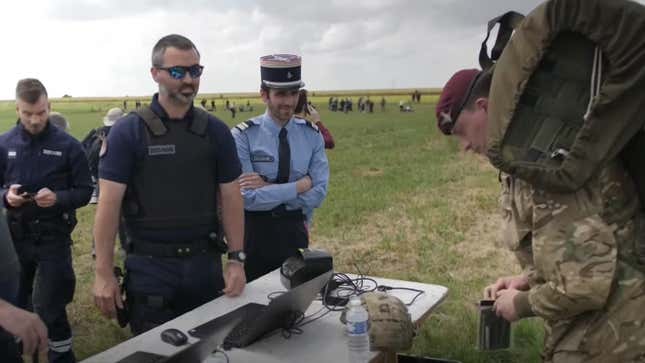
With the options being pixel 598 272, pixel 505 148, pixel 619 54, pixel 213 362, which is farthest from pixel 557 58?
pixel 213 362

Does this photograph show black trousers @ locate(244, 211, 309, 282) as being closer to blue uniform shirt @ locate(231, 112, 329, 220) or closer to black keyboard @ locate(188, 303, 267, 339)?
blue uniform shirt @ locate(231, 112, 329, 220)

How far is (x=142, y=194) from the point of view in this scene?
121 inches

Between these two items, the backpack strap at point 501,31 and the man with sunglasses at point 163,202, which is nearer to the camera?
the backpack strap at point 501,31

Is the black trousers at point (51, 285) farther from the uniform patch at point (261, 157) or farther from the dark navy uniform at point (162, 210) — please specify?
the uniform patch at point (261, 157)

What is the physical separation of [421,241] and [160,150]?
5.77 meters

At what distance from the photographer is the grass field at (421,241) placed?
4832 mm

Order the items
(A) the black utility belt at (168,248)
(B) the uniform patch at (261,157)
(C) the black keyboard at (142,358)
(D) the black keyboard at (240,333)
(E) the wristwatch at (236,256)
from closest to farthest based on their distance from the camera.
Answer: (C) the black keyboard at (142,358) → (D) the black keyboard at (240,333) → (A) the black utility belt at (168,248) → (E) the wristwatch at (236,256) → (B) the uniform patch at (261,157)

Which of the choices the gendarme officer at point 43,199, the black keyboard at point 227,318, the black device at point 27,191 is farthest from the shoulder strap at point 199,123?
the black device at point 27,191

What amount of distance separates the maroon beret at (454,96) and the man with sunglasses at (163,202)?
4.82ft

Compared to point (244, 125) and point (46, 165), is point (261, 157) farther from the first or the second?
point (46, 165)

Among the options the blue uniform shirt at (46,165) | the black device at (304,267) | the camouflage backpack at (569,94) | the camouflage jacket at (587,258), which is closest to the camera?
the camouflage backpack at (569,94)

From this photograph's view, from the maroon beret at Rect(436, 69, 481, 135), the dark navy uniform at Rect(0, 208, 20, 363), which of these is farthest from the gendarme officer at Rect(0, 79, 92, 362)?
the maroon beret at Rect(436, 69, 481, 135)

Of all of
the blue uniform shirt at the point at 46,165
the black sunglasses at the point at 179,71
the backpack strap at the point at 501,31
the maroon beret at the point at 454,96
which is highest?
the backpack strap at the point at 501,31

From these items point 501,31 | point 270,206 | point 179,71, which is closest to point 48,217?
point 270,206
